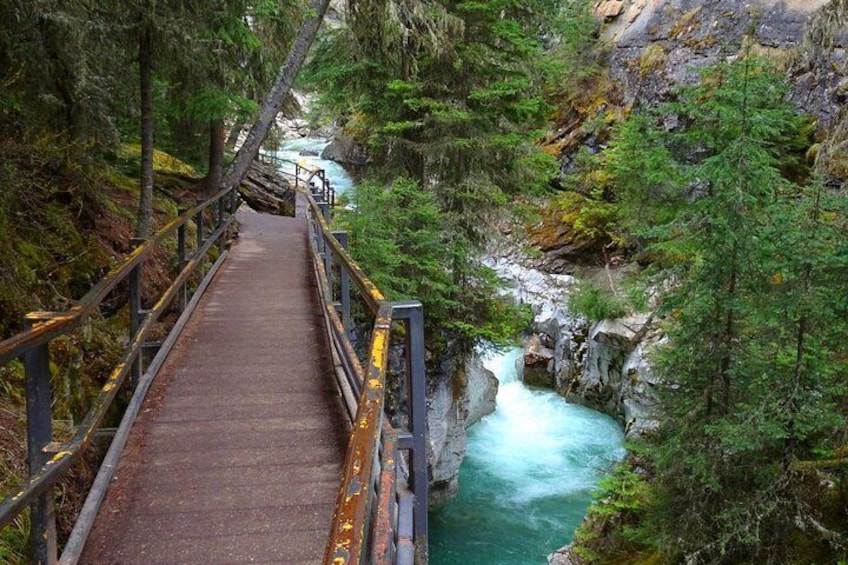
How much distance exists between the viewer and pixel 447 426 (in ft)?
42.4

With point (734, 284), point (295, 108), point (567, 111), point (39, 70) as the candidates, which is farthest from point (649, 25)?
point (39, 70)

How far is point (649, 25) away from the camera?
2166 centimetres

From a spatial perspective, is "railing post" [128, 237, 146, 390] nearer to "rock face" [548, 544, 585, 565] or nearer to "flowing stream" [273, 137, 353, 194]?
"rock face" [548, 544, 585, 565]

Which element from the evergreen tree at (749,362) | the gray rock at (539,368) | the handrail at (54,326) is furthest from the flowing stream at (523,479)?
the handrail at (54,326)

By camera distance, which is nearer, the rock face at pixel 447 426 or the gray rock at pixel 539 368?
the rock face at pixel 447 426

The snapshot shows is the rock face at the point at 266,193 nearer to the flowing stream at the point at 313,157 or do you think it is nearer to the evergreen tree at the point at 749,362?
the flowing stream at the point at 313,157

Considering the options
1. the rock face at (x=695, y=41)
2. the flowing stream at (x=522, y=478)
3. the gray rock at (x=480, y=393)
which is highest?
the rock face at (x=695, y=41)

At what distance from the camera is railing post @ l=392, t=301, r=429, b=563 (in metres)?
3.12

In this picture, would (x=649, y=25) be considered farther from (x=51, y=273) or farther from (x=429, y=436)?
(x=51, y=273)

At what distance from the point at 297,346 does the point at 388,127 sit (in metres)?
7.27

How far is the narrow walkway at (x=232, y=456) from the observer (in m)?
3.14

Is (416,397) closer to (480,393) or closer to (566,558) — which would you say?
(566,558)

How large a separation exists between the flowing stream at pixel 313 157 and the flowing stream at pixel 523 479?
42.1ft

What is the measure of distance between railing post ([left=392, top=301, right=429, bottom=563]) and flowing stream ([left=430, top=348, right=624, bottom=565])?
30.2ft
